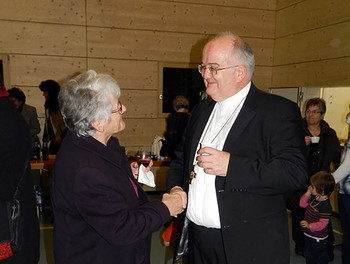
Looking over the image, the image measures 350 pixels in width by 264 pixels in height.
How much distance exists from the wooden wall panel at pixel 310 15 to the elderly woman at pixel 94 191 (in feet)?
16.4

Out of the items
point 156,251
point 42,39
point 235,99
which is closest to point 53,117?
point 42,39

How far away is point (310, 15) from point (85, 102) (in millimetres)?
5585

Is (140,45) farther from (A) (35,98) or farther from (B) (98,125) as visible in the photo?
(B) (98,125)

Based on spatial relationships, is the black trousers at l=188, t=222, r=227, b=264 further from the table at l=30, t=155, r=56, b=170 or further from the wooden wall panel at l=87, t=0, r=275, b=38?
the wooden wall panel at l=87, t=0, r=275, b=38

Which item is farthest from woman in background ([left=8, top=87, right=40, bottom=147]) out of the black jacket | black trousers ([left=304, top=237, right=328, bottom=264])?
black trousers ([left=304, top=237, right=328, bottom=264])

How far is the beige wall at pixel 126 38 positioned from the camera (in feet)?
18.1

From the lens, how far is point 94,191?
→ 4.31 feet

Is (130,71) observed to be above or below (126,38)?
below

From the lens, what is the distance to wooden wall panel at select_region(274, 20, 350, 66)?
4.98 metres

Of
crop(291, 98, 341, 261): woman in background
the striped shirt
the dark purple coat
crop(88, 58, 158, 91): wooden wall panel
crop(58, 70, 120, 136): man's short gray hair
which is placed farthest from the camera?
crop(88, 58, 158, 91): wooden wall panel

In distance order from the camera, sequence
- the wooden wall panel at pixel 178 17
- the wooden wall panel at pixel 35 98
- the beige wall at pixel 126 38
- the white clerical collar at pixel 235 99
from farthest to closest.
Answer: the wooden wall panel at pixel 178 17 → the wooden wall panel at pixel 35 98 → the beige wall at pixel 126 38 → the white clerical collar at pixel 235 99

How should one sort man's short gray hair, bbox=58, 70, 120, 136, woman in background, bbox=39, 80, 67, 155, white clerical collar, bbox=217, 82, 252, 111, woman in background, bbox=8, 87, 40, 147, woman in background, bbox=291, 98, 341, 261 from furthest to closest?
1. woman in background, bbox=8, 87, 40, 147
2. woman in background, bbox=39, 80, 67, 155
3. woman in background, bbox=291, 98, 341, 261
4. white clerical collar, bbox=217, 82, 252, 111
5. man's short gray hair, bbox=58, 70, 120, 136

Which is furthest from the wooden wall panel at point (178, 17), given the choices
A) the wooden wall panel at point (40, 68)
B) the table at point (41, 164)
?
the table at point (41, 164)

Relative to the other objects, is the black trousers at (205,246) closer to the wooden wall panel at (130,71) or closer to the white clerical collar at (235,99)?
the white clerical collar at (235,99)
